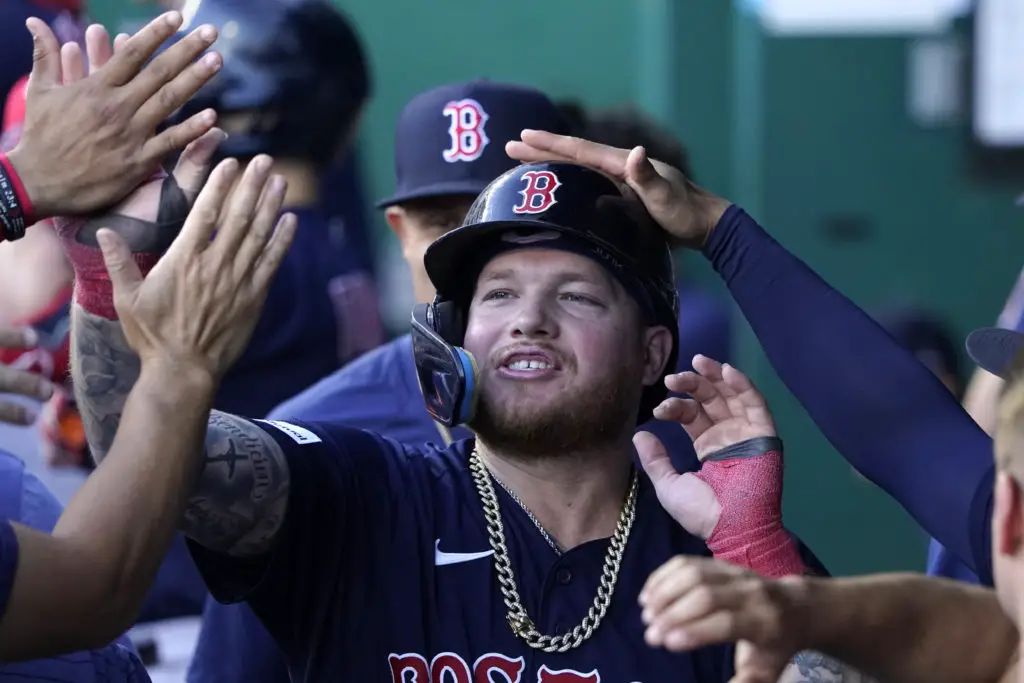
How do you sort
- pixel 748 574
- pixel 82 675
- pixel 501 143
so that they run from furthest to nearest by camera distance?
1. pixel 501 143
2. pixel 82 675
3. pixel 748 574

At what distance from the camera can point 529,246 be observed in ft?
9.80

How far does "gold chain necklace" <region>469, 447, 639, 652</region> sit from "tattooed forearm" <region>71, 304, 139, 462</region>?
72cm

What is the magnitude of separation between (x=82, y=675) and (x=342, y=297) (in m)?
2.01

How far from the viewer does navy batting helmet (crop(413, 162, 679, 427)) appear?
282cm

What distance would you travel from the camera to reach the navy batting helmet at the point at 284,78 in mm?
4113

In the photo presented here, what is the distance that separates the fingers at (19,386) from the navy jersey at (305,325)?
1709 millimetres

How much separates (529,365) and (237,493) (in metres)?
0.62

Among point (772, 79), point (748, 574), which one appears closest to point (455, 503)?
point (748, 574)

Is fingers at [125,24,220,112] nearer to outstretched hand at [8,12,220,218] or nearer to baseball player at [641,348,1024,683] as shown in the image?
outstretched hand at [8,12,220,218]

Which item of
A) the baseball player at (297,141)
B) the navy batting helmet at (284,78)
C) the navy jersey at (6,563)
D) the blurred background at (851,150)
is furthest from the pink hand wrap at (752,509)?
the blurred background at (851,150)

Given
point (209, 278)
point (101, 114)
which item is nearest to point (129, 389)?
point (209, 278)

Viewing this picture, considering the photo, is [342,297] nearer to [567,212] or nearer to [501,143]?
[501,143]

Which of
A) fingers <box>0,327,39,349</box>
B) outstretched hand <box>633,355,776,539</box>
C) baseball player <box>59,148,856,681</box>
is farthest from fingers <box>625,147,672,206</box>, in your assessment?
fingers <box>0,327,39,349</box>

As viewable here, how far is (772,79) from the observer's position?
6.52m
